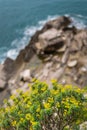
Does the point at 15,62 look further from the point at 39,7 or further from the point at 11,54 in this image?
the point at 39,7

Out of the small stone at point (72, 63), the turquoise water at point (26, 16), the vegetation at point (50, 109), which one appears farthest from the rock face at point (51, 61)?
the vegetation at point (50, 109)

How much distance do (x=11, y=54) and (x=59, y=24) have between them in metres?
11.4

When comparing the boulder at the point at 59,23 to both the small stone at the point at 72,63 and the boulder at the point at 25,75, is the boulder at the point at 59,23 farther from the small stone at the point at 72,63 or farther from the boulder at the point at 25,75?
the small stone at the point at 72,63

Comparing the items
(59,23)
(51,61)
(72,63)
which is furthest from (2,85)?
(59,23)

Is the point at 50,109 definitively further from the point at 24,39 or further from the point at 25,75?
the point at 24,39

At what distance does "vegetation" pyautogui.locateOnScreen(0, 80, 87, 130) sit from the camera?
21797 mm

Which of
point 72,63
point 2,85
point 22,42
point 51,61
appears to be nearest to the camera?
point 72,63

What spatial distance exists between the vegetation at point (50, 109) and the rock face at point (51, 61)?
24.6 metres

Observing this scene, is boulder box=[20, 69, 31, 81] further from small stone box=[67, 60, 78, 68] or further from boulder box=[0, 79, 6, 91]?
small stone box=[67, 60, 78, 68]

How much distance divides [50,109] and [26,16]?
71.7 metres

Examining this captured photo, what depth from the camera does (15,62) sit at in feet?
208

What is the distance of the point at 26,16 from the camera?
300 feet

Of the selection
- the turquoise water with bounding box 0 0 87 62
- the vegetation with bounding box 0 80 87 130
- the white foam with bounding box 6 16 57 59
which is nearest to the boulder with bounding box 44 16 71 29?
the turquoise water with bounding box 0 0 87 62

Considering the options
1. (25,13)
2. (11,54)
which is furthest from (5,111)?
(25,13)
